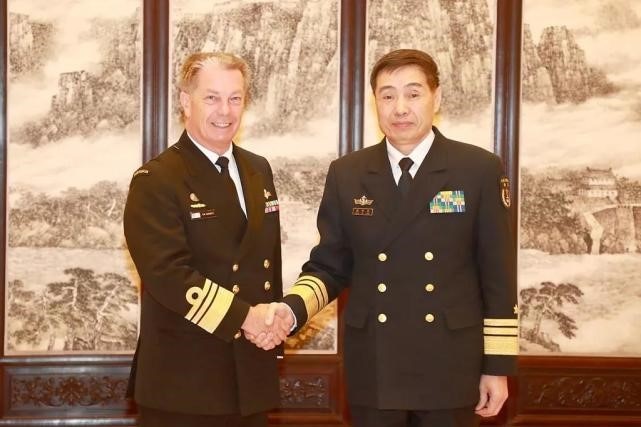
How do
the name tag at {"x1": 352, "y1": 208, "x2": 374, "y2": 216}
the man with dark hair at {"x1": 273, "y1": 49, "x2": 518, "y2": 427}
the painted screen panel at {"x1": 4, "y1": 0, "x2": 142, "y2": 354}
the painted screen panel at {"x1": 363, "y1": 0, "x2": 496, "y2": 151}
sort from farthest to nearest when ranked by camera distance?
the painted screen panel at {"x1": 363, "y1": 0, "x2": 496, "y2": 151} < the painted screen panel at {"x1": 4, "y1": 0, "x2": 142, "y2": 354} < the name tag at {"x1": 352, "y1": 208, "x2": 374, "y2": 216} < the man with dark hair at {"x1": 273, "y1": 49, "x2": 518, "y2": 427}

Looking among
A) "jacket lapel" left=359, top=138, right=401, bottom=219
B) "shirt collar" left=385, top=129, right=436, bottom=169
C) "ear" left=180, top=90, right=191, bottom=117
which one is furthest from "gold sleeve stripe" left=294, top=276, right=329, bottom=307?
"ear" left=180, top=90, right=191, bottom=117

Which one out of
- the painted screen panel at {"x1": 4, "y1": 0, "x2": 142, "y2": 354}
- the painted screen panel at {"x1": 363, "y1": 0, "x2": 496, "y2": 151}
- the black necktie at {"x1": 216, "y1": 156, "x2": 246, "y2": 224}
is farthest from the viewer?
the painted screen panel at {"x1": 363, "y1": 0, "x2": 496, "y2": 151}

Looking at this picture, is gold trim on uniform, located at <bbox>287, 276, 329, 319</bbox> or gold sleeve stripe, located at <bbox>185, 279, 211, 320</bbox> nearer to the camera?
gold sleeve stripe, located at <bbox>185, 279, 211, 320</bbox>

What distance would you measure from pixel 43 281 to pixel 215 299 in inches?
89.7

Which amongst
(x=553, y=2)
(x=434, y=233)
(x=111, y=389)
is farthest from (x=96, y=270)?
(x=553, y=2)

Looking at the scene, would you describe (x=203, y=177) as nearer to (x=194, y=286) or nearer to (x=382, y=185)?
(x=194, y=286)

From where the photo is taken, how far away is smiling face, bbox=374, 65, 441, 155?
7.96 ft

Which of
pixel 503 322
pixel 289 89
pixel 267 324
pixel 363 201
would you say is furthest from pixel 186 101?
pixel 289 89

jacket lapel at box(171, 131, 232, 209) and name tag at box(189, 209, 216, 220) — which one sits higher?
jacket lapel at box(171, 131, 232, 209)

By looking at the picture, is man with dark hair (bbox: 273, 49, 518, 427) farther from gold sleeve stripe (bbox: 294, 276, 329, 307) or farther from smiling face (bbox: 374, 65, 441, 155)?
gold sleeve stripe (bbox: 294, 276, 329, 307)

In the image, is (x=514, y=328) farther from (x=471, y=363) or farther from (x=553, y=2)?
(x=553, y=2)

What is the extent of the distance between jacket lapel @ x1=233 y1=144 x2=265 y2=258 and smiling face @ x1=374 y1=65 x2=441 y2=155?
507mm

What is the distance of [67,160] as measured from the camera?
14.2 feet

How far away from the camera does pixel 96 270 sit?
4.37 meters
